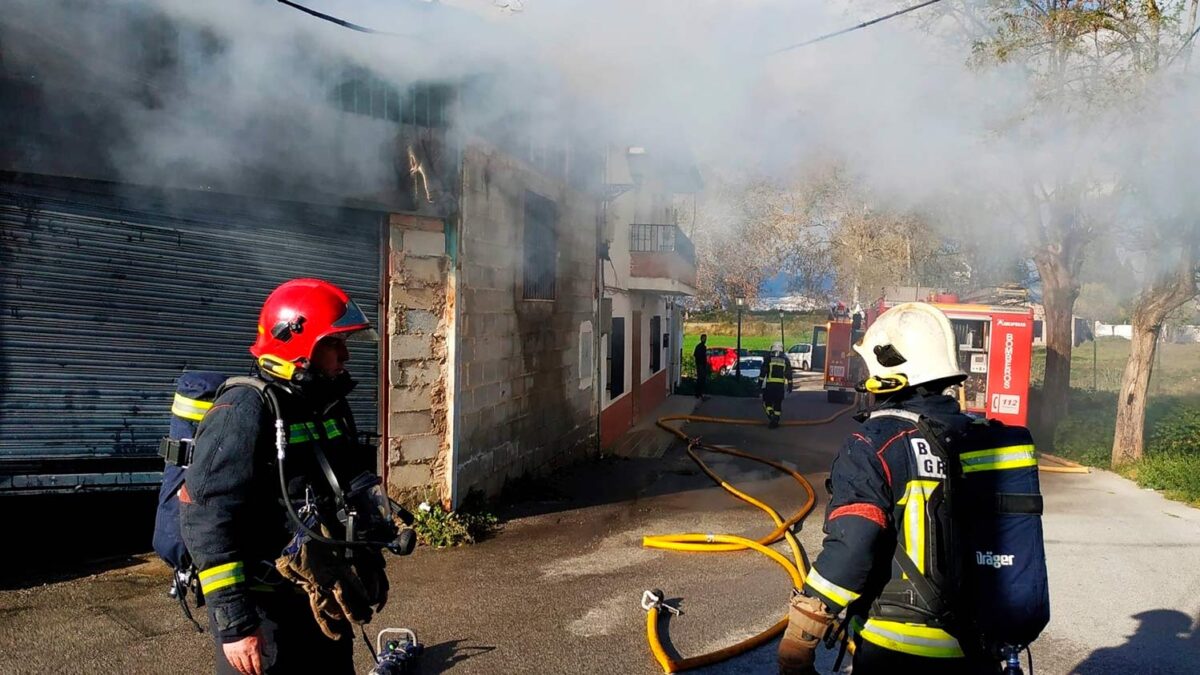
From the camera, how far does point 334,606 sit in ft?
7.87

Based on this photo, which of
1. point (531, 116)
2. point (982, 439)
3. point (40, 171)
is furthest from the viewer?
point (531, 116)

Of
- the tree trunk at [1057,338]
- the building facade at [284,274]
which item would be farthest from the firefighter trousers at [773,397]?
the building facade at [284,274]

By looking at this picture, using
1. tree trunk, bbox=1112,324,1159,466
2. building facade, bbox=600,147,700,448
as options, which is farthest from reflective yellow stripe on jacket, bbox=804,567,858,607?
tree trunk, bbox=1112,324,1159,466

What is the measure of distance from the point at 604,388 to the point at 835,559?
9491 mm

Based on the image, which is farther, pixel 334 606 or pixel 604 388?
pixel 604 388

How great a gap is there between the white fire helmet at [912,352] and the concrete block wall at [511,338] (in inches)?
181

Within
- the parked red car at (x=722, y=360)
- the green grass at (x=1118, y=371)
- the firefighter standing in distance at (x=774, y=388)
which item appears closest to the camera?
the firefighter standing in distance at (x=774, y=388)

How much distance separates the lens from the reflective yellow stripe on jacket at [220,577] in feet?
7.04

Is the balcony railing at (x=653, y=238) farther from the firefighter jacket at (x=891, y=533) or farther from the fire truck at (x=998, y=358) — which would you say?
the firefighter jacket at (x=891, y=533)

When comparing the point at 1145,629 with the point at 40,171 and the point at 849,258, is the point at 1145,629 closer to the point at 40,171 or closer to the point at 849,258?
the point at 40,171

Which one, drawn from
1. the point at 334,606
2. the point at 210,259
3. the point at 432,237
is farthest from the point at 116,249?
the point at 334,606

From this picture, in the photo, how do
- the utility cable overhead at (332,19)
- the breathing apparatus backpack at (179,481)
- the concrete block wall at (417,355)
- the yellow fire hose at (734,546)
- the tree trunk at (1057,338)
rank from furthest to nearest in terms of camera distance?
1. the tree trunk at (1057,338)
2. the concrete block wall at (417,355)
3. the utility cable overhead at (332,19)
4. the yellow fire hose at (734,546)
5. the breathing apparatus backpack at (179,481)

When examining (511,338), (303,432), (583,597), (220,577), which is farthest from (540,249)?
(220,577)

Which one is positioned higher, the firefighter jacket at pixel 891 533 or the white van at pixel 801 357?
the firefighter jacket at pixel 891 533
